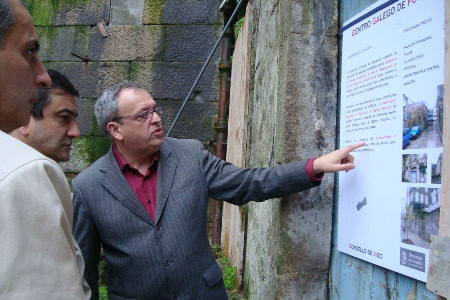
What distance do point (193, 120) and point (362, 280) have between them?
350 cm

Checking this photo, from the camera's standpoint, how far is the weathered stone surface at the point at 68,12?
5430mm

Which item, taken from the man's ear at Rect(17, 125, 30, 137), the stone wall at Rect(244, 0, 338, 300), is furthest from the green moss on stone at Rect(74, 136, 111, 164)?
the stone wall at Rect(244, 0, 338, 300)

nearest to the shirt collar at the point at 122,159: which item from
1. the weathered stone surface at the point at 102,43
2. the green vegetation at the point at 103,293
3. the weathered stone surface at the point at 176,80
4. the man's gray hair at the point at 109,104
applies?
the man's gray hair at the point at 109,104

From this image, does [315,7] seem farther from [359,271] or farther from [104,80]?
[104,80]

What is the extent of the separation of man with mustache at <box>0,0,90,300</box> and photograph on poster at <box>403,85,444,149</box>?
4.06 ft

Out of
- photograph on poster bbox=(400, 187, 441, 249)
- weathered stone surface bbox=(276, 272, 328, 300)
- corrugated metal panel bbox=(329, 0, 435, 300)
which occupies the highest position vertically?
photograph on poster bbox=(400, 187, 441, 249)

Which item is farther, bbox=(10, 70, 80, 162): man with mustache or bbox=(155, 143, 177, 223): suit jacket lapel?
bbox=(10, 70, 80, 162): man with mustache

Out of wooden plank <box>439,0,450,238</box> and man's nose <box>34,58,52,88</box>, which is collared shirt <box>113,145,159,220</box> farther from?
wooden plank <box>439,0,450,238</box>

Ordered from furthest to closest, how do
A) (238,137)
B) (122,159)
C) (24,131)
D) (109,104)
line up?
1. (238,137)
2. (109,104)
3. (122,159)
4. (24,131)

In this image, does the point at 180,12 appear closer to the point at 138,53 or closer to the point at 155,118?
the point at 138,53

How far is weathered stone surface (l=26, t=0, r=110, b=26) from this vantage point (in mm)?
5430

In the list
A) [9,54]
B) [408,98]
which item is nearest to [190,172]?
[408,98]

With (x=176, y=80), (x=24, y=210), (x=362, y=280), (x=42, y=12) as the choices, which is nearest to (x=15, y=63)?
(x=24, y=210)

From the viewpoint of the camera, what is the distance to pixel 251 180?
2.16m
